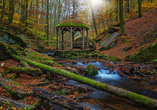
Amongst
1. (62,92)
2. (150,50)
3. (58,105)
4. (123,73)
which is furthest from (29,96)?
(150,50)

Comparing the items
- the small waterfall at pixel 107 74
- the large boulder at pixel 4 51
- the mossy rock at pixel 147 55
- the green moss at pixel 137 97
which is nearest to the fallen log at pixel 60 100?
the green moss at pixel 137 97

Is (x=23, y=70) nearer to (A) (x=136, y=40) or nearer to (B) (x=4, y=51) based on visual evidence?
(B) (x=4, y=51)

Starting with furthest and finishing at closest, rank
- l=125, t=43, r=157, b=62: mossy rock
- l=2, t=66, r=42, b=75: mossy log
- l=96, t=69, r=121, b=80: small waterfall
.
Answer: l=125, t=43, r=157, b=62: mossy rock < l=96, t=69, r=121, b=80: small waterfall < l=2, t=66, r=42, b=75: mossy log

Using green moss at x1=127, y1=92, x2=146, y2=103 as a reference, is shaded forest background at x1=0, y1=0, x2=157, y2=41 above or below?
above

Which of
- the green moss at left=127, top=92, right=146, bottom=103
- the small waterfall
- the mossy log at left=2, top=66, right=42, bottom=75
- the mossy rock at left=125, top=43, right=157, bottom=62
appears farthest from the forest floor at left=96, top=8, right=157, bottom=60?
the mossy log at left=2, top=66, right=42, bottom=75

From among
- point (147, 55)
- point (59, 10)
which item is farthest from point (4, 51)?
point (59, 10)

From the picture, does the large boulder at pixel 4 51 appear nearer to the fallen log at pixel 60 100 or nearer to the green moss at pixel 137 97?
the fallen log at pixel 60 100

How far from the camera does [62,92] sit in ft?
14.9

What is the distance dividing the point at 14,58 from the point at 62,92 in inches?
194

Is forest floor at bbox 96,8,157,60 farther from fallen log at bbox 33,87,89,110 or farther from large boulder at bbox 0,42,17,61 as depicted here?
large boulder at bbox 0,42,17,61

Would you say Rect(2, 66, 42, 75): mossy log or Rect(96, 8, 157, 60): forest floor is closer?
Rect(2, 66, 42, 75): mossy log

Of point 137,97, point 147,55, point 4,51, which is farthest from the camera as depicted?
point 147,55

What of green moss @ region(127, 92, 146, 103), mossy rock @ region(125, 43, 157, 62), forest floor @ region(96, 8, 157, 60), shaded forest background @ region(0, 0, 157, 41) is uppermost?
shaded forest background @ region(0, 0, 157, 41)

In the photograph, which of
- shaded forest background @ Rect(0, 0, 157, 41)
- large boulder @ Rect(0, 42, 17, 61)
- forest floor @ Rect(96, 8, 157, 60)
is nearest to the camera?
large boulder @ Rect(0, 42, 17, 61)
